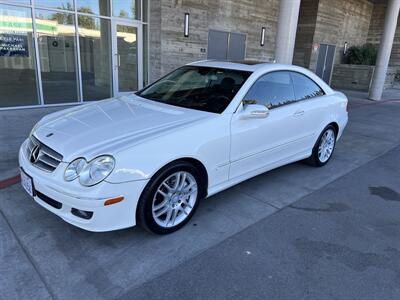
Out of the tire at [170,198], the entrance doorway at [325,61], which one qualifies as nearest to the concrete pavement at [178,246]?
the tire at [170,198]

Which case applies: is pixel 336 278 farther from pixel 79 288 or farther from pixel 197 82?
pixel 197 82

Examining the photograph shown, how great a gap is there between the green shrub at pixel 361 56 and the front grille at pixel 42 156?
1802 cm

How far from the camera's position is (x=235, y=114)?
3189mm

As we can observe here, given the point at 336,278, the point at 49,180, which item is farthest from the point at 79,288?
the point at 336,278

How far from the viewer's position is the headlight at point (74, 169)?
2430 millimetres

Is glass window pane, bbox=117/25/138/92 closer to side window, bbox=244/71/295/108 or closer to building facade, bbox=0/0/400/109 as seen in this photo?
building facade, bbox=0/0/400/109

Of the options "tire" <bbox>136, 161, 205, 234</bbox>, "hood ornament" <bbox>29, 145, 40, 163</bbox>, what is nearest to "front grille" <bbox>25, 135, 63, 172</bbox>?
"hood ornament" <bbox>29, 145, 40, 163</bbox>

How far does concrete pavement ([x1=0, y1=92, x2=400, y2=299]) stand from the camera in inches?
89.8

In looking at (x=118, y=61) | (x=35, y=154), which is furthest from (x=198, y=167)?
(x=118, y=61)

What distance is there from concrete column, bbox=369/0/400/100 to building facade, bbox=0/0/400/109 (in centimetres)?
14

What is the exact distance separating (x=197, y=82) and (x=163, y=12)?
6154 mm

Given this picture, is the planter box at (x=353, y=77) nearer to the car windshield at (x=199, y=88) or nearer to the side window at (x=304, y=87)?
the side window at (x=304, y=87)

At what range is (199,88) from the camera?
3.71m

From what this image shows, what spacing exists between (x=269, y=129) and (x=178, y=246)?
5.42 ft
